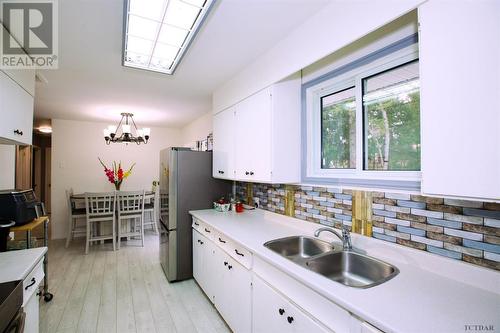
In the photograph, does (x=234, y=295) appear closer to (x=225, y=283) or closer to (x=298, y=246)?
(x=225, y=283)

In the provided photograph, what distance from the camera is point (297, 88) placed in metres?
2.07

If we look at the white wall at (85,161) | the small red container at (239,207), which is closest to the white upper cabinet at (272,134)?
the small red container at (239,207)

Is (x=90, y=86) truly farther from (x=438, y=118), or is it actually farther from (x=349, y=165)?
(x=438, y=118)

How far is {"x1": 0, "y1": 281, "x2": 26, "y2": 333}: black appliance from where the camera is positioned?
0.91 m

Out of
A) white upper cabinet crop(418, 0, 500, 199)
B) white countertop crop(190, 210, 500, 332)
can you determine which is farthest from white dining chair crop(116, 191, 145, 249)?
white upper cabinet crop(418, 0, 500, 199)

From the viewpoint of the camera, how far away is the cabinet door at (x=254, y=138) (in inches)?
79.0

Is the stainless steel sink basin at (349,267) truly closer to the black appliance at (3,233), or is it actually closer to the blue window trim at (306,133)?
the blue window trim at (306,133)

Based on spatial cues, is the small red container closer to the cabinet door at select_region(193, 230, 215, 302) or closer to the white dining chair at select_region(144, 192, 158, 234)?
the cabinet door at select_region(193, 230, 215, 302)

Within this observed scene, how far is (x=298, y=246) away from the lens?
71.4 inches

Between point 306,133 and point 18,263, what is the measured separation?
213 cm

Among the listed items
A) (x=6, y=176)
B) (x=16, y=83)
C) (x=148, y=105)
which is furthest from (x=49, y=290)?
(x=148, y=105)

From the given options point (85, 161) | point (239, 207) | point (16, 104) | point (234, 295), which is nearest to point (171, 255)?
point (239, 207)

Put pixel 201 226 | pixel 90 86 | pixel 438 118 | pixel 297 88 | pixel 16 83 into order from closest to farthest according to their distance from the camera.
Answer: pixel 438 118
pixel 16 83
pixel 297 88
pixel 201 226
pixel 90 86

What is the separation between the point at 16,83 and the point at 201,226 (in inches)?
75.3
